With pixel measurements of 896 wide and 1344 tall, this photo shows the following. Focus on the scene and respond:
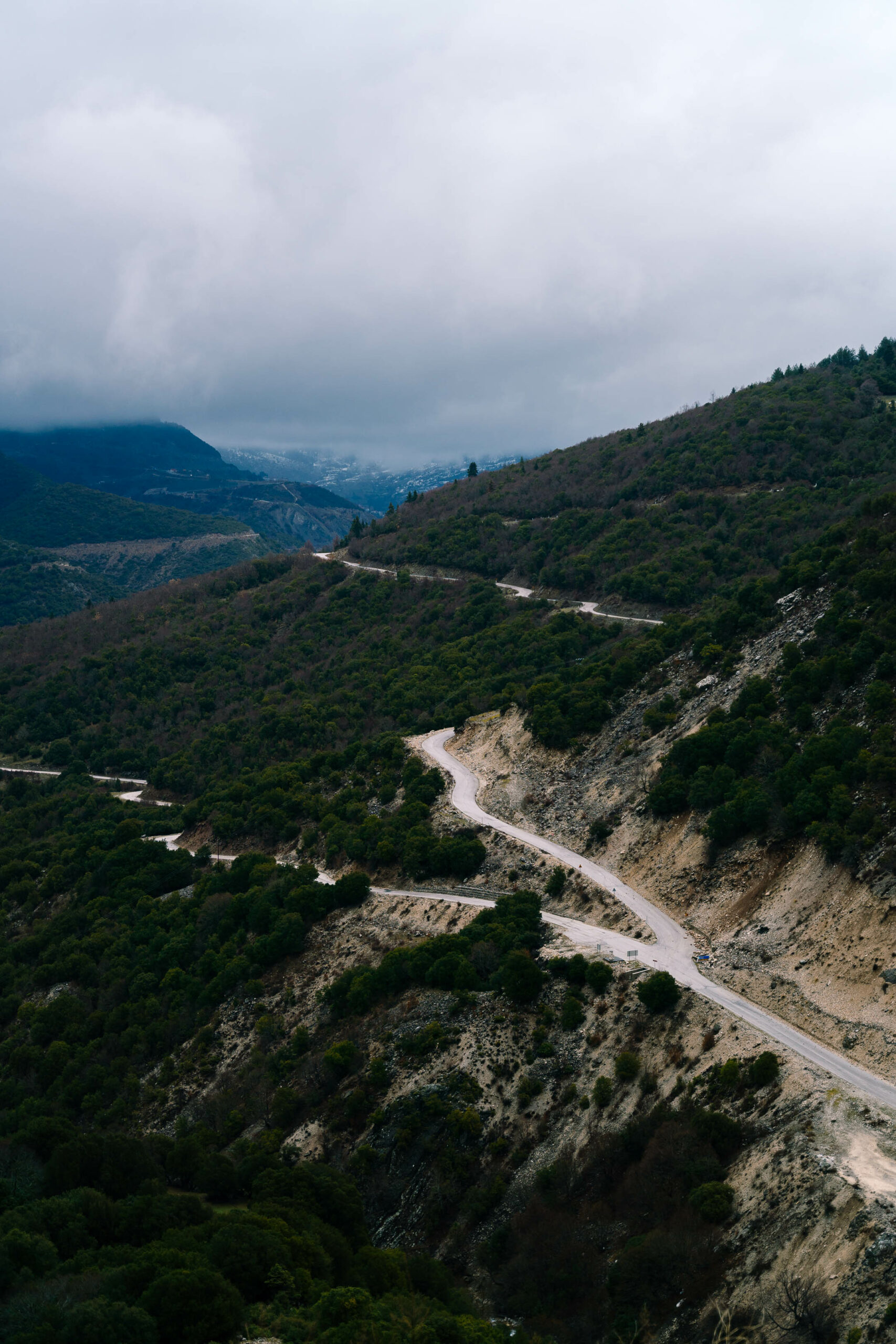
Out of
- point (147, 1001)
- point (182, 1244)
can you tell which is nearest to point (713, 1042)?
point (182, 1244)

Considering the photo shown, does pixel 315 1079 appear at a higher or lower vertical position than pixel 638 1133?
lower

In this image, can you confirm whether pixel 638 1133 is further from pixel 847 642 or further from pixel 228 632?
pixel 228 632

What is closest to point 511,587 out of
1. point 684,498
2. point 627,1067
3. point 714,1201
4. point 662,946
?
point 684,498

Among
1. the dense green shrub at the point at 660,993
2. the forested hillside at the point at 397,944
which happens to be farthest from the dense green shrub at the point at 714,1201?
the dense green shrub at the point at 660,993

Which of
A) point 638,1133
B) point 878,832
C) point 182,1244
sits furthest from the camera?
point 878,832

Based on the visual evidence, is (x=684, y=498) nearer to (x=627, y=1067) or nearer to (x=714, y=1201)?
(x=627, y=1067)

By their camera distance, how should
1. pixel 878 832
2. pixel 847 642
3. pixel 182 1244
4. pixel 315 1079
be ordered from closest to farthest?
1. pixel 182 1244
2. pixel 878 832
3. pixel 315 1079
4. pixel 847 642

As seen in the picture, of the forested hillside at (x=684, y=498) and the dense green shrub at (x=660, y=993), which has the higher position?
the forested hillside at (x=684, y=498)

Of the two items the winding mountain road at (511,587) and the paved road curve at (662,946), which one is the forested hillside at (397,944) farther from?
the winding mountain road at (511,587)
